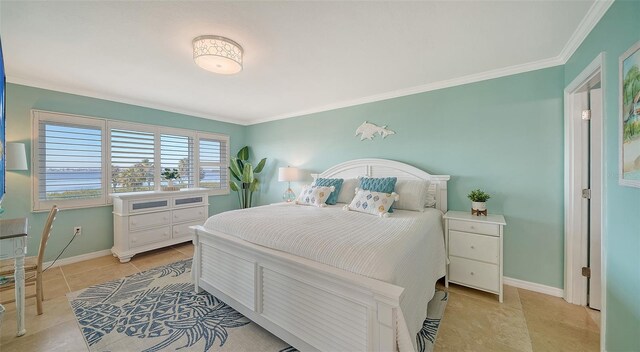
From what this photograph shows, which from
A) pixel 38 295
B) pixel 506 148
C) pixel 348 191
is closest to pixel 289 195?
pixel 348 191

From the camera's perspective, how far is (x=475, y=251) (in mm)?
2279

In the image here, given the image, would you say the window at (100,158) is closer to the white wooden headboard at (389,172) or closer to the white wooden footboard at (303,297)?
the white wooden footboard at (303,297)

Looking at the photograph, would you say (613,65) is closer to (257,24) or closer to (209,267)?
(257,24)

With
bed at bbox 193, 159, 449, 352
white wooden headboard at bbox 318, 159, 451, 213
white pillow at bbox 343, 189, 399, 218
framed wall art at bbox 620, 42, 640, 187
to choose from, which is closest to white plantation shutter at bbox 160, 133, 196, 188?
bed at bbox 193, 159, 449, 352

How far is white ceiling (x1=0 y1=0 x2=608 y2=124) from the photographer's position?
162 centimetres

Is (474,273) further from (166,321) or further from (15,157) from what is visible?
(15,157)

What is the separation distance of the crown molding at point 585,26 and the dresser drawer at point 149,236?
205 inches

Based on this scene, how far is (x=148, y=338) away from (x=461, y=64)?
12.5ft

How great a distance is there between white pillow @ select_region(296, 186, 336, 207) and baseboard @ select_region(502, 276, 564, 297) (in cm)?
222

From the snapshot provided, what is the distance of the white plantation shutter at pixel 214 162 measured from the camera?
458cm

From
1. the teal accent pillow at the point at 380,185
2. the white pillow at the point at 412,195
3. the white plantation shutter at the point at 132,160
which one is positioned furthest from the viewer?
the white plantation shutter at the point at 132,160

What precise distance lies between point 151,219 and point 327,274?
3353 mm

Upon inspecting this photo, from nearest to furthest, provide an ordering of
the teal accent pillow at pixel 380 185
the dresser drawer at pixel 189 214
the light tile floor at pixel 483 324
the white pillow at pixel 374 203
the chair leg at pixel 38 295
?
1. the light tile floor at pixel 483 324
2. the chair leg at pixel 38 295
3. the white pillow at pixel 374 203
4. the teal accent pillow at pixel 380 185
5. the dresser drawer at pixel 189 214

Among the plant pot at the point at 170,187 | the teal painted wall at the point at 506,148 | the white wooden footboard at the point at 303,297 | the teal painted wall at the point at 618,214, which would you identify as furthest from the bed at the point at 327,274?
the plant pot at the point at 170,187
